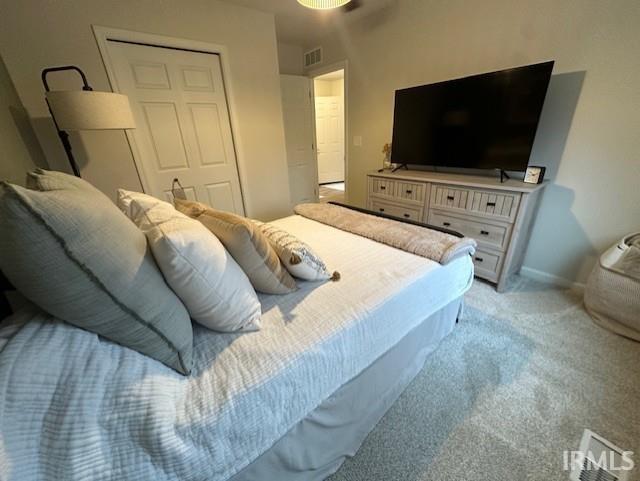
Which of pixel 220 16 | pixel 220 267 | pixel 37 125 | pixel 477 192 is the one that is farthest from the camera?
pixel 220 16

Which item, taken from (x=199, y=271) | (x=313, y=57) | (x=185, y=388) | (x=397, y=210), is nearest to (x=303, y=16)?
(x=313, y=57)

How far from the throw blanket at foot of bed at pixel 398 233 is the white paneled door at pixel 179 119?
4.47ft

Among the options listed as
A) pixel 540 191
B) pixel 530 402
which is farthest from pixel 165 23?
pixel 530 402

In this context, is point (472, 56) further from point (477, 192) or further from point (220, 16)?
point (220, 16)

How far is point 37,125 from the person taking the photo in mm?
1940

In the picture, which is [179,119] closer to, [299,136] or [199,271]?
[299,136]

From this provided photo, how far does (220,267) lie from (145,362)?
313 millimetres

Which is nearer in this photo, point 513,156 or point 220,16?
point 513,156

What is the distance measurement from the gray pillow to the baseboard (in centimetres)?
281

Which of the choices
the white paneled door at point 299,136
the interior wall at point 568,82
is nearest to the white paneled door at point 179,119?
the white paneled door at point 299,136

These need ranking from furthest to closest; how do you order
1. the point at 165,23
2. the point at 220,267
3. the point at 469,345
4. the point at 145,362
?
the point at 165,23
the point at 469,345
the point at 220,267
the point at 145,362

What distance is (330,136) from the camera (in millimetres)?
6441

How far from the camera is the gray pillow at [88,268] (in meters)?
0.51

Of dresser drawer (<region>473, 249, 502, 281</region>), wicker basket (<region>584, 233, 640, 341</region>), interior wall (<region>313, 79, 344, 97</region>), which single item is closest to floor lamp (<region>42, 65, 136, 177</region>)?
dresser drawer (<region>473, 249, 502, 281</region>)
